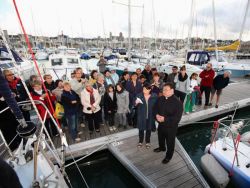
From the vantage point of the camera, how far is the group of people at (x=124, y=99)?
3.43 meters

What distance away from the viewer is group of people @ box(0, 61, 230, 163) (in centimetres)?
343

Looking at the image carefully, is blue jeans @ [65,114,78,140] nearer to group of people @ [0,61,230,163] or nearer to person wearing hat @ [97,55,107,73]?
group of people @ [0,61,230,163]

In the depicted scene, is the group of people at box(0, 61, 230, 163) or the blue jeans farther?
the blue jeans

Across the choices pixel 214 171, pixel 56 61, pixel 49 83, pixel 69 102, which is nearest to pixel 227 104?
pixel 214 171

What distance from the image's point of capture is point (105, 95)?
4.62m

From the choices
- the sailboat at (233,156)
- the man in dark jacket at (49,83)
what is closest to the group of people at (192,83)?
the sailboat at (233,156)

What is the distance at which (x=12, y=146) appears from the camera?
400 centimetres

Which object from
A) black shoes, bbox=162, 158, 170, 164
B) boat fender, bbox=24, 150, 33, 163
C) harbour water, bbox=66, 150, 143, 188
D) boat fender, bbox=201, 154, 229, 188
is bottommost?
harbour water, bbox=66, 150, 143, 188

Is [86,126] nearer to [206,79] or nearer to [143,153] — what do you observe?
[143,153]

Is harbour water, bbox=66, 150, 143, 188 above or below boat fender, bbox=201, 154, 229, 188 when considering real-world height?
below

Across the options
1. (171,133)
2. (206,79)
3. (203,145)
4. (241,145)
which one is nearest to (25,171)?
(171,133)

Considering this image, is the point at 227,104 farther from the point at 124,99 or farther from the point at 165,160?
the point at 124,99

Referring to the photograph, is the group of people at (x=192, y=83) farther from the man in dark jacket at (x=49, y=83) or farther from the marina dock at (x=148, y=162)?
the man in dark jacket at (x=49, y=83)

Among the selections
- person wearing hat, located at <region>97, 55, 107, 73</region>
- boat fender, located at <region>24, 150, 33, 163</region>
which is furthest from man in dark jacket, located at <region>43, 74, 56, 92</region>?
person wearing hat, located at <region>97, 55, 107, 73</region>
